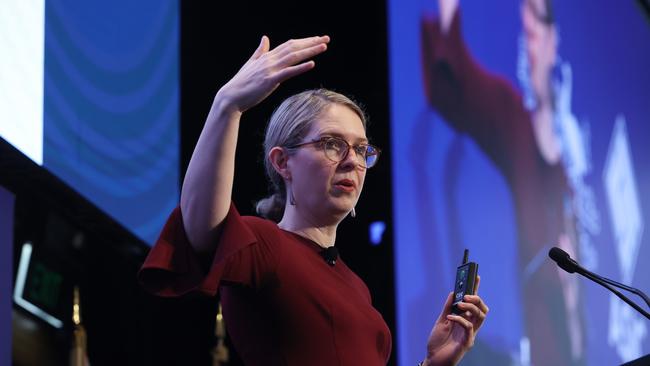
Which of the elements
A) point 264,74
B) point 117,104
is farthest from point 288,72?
point 117,104

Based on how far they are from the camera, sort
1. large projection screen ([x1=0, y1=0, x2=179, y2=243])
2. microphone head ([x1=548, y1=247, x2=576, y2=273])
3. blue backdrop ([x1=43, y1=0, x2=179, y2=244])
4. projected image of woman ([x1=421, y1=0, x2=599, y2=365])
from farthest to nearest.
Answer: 1. projected image of woman ([x1=421, y1=0, x2=599, y2=365])
2. blue backdrop ([x1=43, y1=0, x2=179, y2=244])
3. large projection screen ([x1=0, y1=0, x2=179, y2=243])
4. microphone head ([x1=548, y1=247, x2=576, y2=273])

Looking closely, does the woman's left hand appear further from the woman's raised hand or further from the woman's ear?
the woman's raised hand

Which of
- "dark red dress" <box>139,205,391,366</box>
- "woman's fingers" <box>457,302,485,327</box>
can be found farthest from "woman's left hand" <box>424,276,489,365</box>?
"dark red dress" <box>139,205,391,366</box>

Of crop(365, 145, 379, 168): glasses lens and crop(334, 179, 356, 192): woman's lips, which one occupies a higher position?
crop(365, 145, 379, 168): glasses lens

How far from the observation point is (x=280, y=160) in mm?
1724

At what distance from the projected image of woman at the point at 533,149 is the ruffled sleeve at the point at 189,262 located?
3.01 m

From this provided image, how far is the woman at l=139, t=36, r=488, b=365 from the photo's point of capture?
1.42m

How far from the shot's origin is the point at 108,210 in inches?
133

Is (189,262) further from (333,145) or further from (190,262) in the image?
(333,145)

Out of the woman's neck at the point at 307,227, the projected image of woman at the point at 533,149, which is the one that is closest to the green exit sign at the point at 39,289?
the projected image of woman at the point at 533,149

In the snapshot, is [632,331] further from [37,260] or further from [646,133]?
[37,260]

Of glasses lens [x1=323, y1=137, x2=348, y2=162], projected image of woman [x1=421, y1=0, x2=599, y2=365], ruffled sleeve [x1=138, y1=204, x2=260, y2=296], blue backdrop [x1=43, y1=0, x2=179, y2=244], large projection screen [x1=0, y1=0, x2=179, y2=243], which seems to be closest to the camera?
ruffled sleeve [x1=138, y1=204, x2=260, y2=296]

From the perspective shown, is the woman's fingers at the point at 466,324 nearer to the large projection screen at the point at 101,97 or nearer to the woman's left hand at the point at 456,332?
the woman's left hand at the point at 456,332

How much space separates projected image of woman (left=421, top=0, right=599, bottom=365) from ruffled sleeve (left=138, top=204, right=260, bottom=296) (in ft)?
9.87
